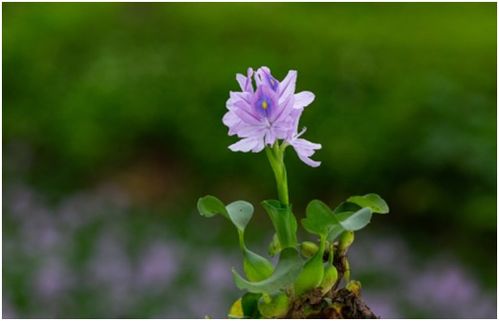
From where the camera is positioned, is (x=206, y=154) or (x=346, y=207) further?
(x=206, y=154)

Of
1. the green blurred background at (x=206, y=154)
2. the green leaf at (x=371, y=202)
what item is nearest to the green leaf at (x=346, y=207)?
the green leaf at (x=371, y=202)

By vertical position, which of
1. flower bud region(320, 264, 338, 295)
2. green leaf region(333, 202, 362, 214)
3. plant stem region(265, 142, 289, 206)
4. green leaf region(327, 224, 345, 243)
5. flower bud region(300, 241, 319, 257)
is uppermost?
plant stem region(265, 142, 289, 206)

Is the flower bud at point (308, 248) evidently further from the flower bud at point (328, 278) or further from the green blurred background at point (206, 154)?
the green blurred background at point (206, 154)

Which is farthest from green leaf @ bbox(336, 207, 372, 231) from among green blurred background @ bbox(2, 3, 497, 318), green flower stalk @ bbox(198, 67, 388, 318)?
green blurred background @ bbox(2, 3, 497, 318)

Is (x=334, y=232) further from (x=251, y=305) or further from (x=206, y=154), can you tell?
(x=206, y=154)

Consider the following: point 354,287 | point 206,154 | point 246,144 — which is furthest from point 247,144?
point 206,154

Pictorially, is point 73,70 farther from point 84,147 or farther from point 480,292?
point 480,292

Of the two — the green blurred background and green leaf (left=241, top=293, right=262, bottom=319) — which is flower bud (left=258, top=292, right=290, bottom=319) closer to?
green leaf (left=241, top=293, right=262, bottom=319)

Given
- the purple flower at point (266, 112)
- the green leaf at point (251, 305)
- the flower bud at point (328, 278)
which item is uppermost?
the purple flower at point (266, 112)
